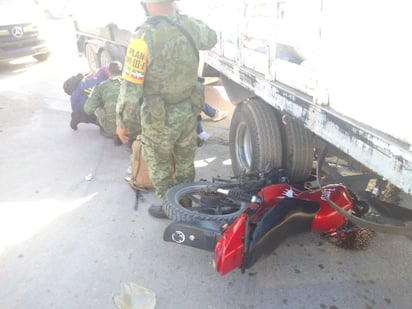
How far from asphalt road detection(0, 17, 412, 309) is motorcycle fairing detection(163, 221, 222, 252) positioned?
0.95 feet

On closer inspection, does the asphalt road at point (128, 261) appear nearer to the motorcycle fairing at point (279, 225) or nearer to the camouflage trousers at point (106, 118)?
the motorcycle fairing at point (279, 225)

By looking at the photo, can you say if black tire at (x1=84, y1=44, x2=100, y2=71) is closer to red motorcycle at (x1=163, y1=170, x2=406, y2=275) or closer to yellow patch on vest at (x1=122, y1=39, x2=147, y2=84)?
yellow patch on vest at (x1=122, y1=39, x2=147, y2=84)

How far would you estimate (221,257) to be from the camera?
207 centimetres

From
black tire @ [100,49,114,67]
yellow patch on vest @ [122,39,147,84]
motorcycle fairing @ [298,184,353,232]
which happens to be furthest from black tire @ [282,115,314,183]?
black tire @ [100,49,114,67]

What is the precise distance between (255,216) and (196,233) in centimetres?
38

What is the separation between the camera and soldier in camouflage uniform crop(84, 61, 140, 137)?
14.5ft

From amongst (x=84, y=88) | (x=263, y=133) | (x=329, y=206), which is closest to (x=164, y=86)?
(x=263, y=133)

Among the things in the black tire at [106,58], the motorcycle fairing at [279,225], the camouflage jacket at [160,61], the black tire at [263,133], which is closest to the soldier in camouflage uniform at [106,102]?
the camouflage jacket at [160,61]

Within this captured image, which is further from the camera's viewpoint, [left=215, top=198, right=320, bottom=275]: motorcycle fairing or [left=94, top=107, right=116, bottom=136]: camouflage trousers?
[left=94, top=107, right=116, bottom=136]: camouflage trousers

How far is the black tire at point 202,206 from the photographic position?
8.00ft

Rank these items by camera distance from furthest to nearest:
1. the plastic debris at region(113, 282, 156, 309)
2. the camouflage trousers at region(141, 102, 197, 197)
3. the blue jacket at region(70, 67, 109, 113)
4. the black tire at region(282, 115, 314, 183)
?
the blue jacket at region(70, 67, 109, 113)
the camouflage trousers at region(141, 102, 197, 197)
the black tire at region(282, 115, 314, 183)
the plastic debris at region(113, 282, 156, 309)

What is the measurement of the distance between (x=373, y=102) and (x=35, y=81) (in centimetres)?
845

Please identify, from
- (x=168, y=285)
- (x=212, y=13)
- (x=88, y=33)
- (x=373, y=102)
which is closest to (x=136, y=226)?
(x=168, y=285)

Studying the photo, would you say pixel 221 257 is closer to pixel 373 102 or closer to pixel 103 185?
pixel 373 102
